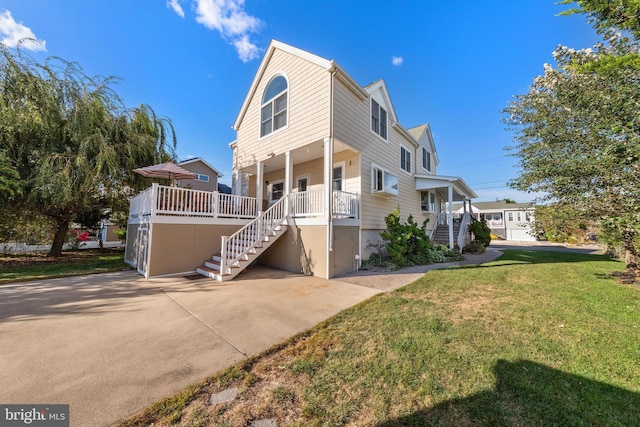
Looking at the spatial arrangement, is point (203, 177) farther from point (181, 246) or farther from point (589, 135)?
point (589, 135)

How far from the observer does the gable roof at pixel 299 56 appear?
7887mm

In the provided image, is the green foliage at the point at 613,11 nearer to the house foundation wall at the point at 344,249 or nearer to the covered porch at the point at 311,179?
the covered porch at the point at 311,179

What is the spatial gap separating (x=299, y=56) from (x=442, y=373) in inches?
406

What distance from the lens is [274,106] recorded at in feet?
32.9

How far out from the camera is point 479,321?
12.9ft

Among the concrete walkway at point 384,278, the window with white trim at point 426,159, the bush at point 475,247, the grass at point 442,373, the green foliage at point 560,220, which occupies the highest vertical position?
the window with white trim at point 426,159

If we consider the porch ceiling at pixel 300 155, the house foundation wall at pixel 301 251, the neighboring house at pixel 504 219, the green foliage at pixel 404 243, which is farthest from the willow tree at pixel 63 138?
the neighboring house at pixel 504 219

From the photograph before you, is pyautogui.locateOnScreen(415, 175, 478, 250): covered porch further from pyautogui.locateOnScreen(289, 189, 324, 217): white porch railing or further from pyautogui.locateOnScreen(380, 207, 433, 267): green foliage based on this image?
pyautogui.locateOnScreen(289, 189, 324, 217): white porch railing

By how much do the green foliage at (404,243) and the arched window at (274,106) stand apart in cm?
592

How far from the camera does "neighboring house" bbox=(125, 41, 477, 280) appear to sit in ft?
24.4

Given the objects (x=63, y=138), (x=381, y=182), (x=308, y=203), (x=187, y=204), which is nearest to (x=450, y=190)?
(x=381, y=182)

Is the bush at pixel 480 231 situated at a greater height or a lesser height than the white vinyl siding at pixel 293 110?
lesser

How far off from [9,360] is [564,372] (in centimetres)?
631

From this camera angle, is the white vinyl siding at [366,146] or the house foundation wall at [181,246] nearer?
the house foundation wall at [181,246]
